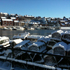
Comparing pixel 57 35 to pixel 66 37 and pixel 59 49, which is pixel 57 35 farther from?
pixel 59 49

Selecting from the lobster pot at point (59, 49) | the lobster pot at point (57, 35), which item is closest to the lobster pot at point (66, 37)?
the lobster pot at point (57, 35)

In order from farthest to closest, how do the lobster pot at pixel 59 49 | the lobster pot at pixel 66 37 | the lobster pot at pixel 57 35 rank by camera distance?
the lobster pot at pixel 57 35 < the lobster pot at pixel 66 37 < the lobster pot at pixel 59 49

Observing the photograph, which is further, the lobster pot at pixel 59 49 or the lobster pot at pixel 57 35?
the lobster pot at pixel 57 35

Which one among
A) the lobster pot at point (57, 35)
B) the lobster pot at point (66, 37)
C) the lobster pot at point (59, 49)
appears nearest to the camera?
the lobster pot at point (59, 49)

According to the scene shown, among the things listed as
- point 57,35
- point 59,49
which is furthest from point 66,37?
point 59,49

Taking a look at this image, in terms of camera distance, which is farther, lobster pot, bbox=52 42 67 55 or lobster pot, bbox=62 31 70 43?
lobster pot, bbox=62 31 70 43

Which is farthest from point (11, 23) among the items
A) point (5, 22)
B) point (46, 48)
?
point (46, 48)

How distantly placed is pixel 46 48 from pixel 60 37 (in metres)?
1.75

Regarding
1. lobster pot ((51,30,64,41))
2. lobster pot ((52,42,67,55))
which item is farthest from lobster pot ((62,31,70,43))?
lobster pot ((52,42,67,55))

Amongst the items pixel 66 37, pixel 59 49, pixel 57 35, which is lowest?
pixel 59 49

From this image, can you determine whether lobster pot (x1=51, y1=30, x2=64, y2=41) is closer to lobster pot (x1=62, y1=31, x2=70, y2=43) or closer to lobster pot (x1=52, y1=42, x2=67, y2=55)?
lobster pot (x1=62, y1=31, x2=70, y2=43)

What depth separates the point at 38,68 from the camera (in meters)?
8.20

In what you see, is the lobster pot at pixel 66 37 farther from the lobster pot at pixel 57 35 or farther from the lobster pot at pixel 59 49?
the lobster pot at pixel 59 49

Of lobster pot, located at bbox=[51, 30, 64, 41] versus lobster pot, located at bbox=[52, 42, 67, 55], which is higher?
lobster pot, located at bbox=[51, 30, 64, 41]
